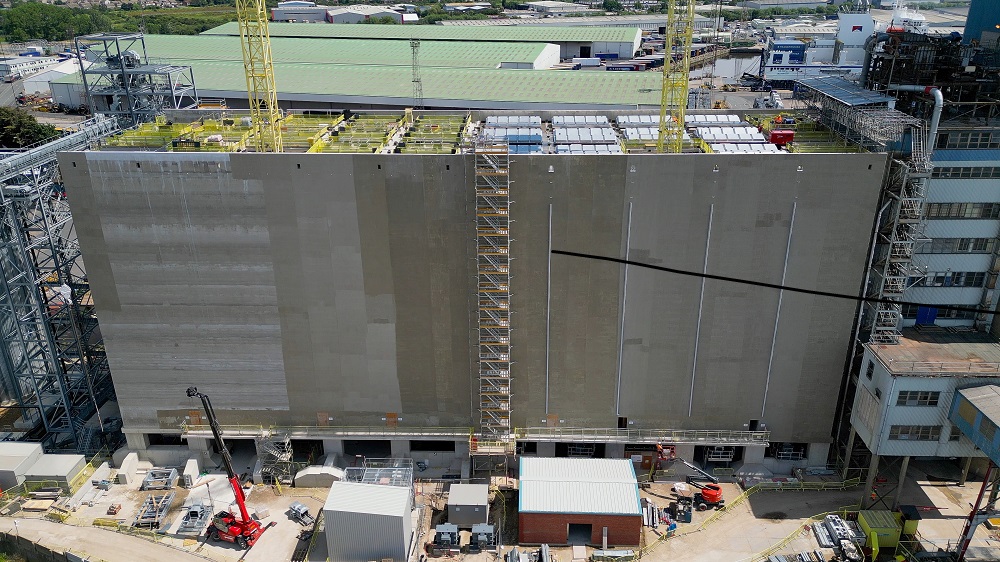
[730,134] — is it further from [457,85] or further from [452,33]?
[452,33]

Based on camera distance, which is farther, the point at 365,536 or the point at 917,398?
the point at 917,398

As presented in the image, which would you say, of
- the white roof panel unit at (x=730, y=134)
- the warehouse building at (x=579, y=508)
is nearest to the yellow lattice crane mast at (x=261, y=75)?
the warehouse building at (x=579, y=508)

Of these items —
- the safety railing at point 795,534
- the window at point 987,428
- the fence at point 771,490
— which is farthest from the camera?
the fence at point 771,490

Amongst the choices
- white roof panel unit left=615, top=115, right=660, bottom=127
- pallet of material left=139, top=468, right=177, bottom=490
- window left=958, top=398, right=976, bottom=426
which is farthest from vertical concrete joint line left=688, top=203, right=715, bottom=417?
pallet of material left=139, top=468, right=177, bottom=490

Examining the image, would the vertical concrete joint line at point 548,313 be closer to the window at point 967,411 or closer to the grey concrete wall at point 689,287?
the grey concrete wall at point 689,287

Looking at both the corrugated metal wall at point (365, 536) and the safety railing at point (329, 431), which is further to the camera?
the safety railing at point (329, 431)

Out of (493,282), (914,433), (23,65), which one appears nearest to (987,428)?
(914,433)
